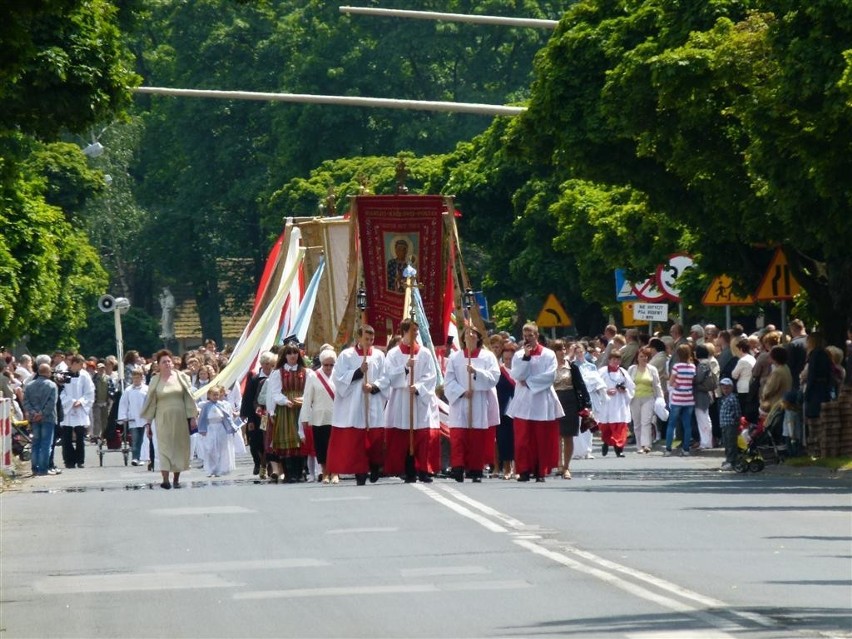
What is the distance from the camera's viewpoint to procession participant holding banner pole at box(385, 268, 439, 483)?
29422 millimetres

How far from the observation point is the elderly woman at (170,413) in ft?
99.0

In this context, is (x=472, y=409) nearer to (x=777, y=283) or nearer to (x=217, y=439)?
(x=777, y=283)

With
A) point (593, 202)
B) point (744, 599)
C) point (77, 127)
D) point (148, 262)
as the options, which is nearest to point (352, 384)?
point (77, 127)

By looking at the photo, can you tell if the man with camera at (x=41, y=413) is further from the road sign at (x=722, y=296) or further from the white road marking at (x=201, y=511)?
the white road marking at (x=201, y=511)

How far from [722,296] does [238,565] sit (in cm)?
1882

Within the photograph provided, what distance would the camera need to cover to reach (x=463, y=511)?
22.6m

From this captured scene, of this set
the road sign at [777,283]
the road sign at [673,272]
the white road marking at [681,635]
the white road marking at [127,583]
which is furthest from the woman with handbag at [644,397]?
the white road marking at [681,635]

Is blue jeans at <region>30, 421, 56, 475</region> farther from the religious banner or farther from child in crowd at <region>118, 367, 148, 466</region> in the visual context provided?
the religious banner

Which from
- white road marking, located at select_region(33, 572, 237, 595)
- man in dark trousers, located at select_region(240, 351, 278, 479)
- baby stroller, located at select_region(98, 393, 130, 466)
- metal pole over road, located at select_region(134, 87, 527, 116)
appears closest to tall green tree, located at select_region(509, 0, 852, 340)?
metal pole over road, located at select_region(134, 87, 527, 116)

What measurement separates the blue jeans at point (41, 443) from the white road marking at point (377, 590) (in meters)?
21.0

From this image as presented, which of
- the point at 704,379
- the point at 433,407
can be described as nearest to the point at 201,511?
the point at 433,407

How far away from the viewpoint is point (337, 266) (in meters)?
42.3

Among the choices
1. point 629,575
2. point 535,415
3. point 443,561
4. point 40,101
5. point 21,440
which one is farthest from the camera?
point 21,440

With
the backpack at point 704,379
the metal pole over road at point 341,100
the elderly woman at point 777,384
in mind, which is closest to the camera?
the elderly woman at point 777,384
